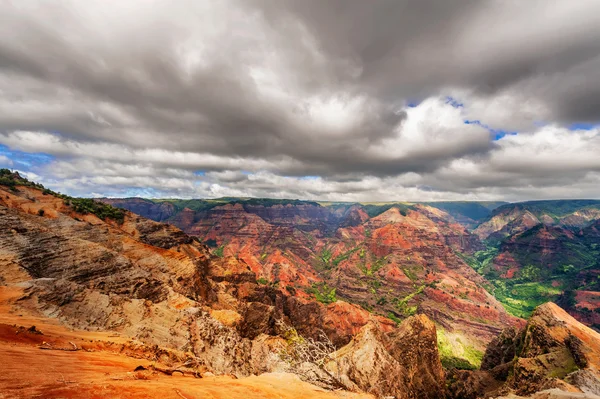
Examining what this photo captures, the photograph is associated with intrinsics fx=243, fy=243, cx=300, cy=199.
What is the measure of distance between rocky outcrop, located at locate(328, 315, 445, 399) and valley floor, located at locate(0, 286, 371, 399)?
3665 mm

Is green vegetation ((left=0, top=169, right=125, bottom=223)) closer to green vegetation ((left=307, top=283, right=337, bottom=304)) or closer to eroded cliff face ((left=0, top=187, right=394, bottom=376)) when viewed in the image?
eroded cliff face ((left=0, top=187, right=394, bottom=376))

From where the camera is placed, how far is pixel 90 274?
26734 millimetres

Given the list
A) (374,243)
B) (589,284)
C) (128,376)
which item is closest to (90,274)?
(128,376)

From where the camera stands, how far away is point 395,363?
21078 millimetres

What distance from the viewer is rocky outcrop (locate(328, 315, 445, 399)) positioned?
17250 millimetres

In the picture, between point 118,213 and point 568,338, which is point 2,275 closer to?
point 118,213

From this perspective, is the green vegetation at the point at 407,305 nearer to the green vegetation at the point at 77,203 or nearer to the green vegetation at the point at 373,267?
the green vegetation at the point at 373,267

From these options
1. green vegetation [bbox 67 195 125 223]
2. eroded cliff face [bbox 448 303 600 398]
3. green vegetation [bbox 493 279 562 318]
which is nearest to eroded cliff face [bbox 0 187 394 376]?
green vegetation [bbox 67 195 125 223]

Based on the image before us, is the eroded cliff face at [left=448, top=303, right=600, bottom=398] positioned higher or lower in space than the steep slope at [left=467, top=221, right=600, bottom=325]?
higher

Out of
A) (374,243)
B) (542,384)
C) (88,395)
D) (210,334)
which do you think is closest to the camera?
(88,395)

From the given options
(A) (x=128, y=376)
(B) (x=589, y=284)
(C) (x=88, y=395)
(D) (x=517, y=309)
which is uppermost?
(C) (x=88, y=395)

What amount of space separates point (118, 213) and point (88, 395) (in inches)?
A: 2317

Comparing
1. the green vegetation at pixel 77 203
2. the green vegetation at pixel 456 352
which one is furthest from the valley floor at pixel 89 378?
the green vegetation at pixel 456 352

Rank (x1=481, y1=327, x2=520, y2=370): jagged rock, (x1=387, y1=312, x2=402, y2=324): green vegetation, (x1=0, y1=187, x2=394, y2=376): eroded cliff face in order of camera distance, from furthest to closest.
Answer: (x1=387, y1=312, x2=402, y2=324): green vegetation
(x1=481, y1=327, x2=520, y2=370): jagged rock
(x1=0, y1=187, x2=394, y2=376): eroded cliff face
